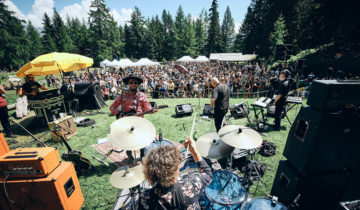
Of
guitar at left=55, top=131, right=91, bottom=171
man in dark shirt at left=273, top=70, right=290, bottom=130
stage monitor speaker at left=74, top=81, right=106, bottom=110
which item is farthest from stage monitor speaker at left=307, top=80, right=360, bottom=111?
stage monitor speaker at left=74, top=81, right=106, bottom=110

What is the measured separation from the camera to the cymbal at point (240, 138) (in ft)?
8.72

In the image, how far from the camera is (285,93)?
224 inches

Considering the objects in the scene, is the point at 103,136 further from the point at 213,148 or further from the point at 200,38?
the point at 200,38

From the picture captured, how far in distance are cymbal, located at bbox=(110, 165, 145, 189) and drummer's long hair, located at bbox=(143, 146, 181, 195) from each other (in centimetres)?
102

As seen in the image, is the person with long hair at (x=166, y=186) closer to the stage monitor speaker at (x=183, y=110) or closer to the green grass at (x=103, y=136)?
the green grass at (x=103, y=136)

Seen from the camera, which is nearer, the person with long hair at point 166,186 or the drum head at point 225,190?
the person with long hair at point 166,186

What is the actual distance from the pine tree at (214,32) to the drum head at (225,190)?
61.3 m

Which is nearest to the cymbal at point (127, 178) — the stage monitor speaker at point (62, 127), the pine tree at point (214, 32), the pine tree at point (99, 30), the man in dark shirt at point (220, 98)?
the man in dark shirt at point (220, 98)

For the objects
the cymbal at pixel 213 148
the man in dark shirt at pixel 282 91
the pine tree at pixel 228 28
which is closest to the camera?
the cymbal at pixel 213 148

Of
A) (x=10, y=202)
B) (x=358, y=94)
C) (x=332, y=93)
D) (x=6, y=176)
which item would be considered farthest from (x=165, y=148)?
(x=10, y=202)

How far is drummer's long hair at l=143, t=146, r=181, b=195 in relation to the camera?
5.47 ft

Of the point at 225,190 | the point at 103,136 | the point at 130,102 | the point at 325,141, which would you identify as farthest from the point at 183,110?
the point at 325,141

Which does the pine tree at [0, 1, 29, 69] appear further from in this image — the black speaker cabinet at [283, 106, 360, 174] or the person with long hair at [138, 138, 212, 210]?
the black speaker cabinet at [283, 106, 360, 174]

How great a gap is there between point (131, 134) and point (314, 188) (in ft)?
9.59
